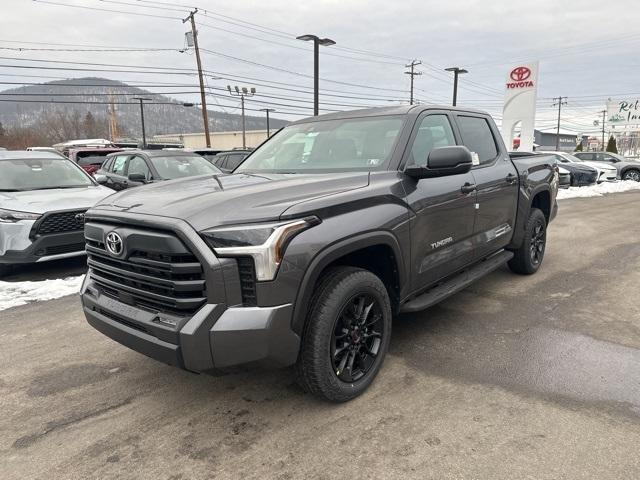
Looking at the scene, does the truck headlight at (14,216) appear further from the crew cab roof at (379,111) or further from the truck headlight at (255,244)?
the truck headlight at (255,244)

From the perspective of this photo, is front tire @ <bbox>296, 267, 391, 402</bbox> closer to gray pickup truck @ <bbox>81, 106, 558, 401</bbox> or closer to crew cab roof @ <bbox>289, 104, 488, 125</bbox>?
gray pickup truck @ <bbox>81, 106, 558, 401</bbox>

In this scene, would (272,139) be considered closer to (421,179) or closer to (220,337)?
(421,179)

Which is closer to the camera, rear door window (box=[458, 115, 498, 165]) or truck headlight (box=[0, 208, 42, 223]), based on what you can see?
rear door window (box=[458, 115, 498, 165])

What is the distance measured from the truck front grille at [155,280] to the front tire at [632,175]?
24.7 m

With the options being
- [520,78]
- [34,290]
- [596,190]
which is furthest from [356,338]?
[520,78]

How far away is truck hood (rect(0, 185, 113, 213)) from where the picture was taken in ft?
19.1

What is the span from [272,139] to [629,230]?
7.60 m

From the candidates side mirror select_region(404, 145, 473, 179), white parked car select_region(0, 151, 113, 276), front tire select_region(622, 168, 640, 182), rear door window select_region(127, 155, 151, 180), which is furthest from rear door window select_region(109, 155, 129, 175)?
front tire select_region(622, 168, 640, 182)

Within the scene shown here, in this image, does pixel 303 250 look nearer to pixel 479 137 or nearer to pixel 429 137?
pixel 429 137

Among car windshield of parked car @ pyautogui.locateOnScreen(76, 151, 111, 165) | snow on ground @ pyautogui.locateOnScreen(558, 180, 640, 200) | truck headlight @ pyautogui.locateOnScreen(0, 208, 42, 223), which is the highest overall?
car windshield of parked car @ pyautogui.locateOnScreen(76, 151, 111, 165)

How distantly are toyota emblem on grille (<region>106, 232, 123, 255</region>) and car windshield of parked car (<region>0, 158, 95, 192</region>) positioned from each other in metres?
4.84

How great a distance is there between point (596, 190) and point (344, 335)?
57.2 ft

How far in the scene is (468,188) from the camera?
397cm

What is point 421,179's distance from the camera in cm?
344
